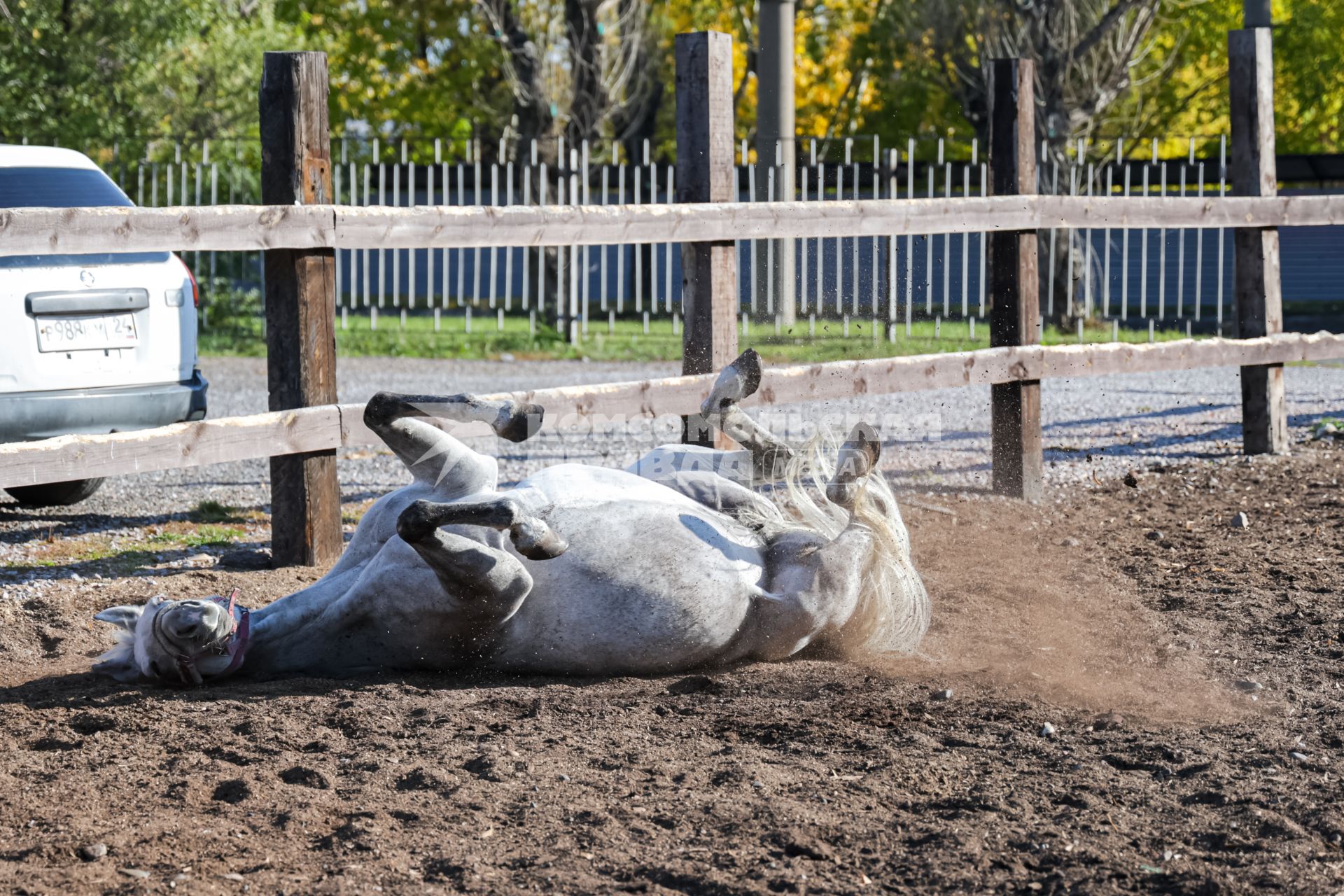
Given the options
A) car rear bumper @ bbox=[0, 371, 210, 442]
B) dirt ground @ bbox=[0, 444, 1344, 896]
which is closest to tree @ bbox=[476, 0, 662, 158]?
car rear bumper @ bbox=[0, 371, 210, 442]

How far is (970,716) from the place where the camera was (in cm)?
365

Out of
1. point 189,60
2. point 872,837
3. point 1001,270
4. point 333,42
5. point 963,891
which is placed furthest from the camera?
point 333,42

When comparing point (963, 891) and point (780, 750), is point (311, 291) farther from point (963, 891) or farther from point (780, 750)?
point (963, 891)

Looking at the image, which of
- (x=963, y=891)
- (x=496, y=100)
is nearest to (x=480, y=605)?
(x=963, y=891)

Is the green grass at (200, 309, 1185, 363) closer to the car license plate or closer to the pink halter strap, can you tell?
the car license plate

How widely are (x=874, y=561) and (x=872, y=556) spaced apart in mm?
25

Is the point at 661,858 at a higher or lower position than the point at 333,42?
lower

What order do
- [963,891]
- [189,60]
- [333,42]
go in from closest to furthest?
[963,891] → [189,60] → [333,42]

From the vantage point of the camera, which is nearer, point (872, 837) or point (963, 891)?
point (963, 891)

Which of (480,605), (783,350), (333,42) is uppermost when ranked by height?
(333,42)

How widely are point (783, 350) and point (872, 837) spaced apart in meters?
5.49

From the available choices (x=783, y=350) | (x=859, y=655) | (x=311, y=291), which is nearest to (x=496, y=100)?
(x=783, y=350)

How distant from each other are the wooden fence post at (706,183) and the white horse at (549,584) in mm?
2089

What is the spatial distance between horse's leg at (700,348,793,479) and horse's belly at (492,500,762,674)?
85 centimetres
